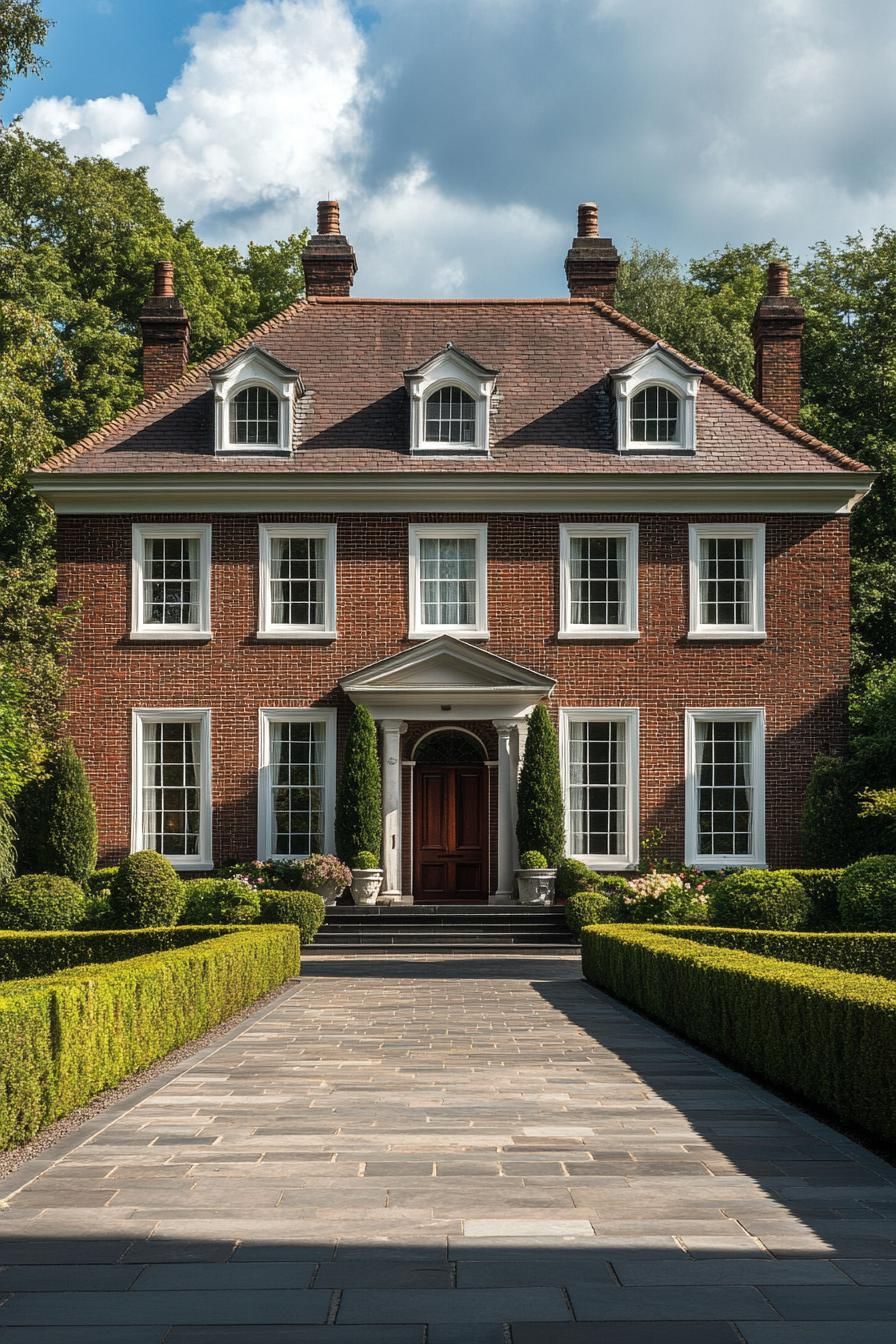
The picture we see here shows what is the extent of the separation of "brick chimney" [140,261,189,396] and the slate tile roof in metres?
0.44

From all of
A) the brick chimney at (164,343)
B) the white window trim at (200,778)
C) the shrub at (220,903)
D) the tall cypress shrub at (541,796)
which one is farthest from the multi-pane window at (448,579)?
the brick chimney at (164,343)

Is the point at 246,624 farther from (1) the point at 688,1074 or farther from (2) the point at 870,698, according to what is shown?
(1) the point at 688,1074

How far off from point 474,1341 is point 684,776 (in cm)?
2420

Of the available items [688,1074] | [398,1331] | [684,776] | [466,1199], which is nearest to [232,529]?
[684,776]

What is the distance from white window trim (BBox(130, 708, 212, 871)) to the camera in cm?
2872

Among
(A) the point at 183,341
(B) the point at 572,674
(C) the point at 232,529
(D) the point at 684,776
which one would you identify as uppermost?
(A) the point at 183,341

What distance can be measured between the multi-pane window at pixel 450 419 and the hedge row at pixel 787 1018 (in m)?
14.3

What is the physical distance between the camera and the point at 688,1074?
1202 centimetres

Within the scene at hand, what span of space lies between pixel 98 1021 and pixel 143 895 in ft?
46.6

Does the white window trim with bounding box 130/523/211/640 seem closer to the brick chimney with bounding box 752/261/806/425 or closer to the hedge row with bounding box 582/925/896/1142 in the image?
the brick chimney with bounding box 752/261/806/425

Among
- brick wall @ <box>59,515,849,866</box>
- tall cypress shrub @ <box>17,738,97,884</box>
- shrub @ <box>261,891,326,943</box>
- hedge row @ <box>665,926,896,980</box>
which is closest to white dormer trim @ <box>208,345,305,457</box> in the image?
brick wall @ <box>59,515,849,866</box>

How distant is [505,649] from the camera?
95.3 feet

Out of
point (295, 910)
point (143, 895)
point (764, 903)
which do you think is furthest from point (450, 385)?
point (764, 903)

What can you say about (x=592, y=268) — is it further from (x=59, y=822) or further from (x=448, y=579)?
(x=59, y=822)
